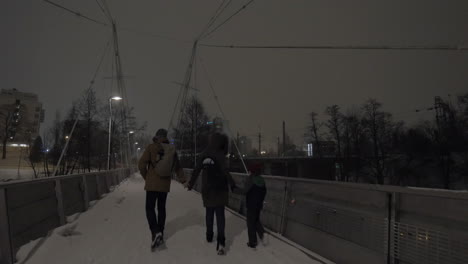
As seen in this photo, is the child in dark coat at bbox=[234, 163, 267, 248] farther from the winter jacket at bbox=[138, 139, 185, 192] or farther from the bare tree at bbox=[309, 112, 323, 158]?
the bare tree at bbox=[309, 112, 323, 158]

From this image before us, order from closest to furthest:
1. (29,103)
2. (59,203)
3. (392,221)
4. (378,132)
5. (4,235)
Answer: (392,221), (4,235), (59,203), (378,132), (29,103)

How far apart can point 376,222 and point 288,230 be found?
2.46m

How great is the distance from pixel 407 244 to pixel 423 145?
50.1 metres

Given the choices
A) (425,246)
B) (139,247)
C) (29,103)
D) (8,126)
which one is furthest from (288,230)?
(29,103)

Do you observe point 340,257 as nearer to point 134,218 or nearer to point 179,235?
point 179,235

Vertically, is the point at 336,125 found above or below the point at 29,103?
below

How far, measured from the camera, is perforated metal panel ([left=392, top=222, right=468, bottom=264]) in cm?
342

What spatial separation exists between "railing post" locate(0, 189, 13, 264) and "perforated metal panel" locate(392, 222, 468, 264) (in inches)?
174

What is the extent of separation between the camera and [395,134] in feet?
168

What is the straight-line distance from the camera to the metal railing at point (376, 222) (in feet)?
11.5

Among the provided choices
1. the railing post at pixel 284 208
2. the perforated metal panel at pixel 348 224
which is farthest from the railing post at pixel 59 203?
the perforated metal panel at pixel 348 224

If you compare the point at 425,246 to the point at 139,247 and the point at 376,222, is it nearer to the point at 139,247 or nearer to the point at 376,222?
the point at 376,222

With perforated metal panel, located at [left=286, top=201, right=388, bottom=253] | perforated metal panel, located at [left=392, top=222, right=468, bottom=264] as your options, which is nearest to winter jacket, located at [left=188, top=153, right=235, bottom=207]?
perforated metal panel, located at [left=286, top=201, right=388, bottom=253]

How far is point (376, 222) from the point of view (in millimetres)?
4438
